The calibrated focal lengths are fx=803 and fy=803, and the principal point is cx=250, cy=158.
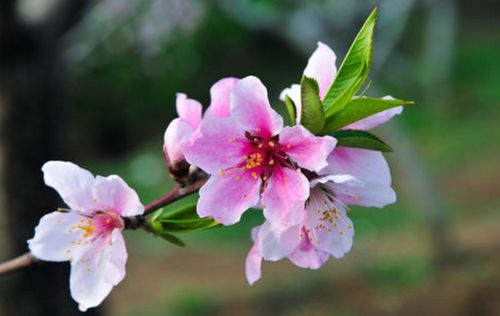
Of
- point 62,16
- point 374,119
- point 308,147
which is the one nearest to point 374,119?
point 374,119

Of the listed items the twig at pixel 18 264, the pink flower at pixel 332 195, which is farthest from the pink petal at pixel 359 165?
the twig at pixel 18 264

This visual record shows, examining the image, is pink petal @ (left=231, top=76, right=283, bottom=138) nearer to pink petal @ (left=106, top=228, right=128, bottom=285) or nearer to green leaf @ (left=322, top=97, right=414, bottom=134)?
green leaf @ (left=322, top=97, right=414, bottom=134)

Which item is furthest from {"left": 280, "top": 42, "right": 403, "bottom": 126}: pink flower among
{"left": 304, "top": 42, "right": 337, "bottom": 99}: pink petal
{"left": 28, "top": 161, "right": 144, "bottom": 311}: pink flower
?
{"left": 28, "top": 161, "right": 144, "bottom": 311}: pink flower

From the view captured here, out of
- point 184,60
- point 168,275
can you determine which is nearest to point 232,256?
point 168,275

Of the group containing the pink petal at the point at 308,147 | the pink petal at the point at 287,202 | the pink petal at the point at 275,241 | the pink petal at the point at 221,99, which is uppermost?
the pink petal at the point at 221,99

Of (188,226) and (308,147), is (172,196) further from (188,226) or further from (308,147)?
(308,147)

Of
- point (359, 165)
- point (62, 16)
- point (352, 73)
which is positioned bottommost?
point (62, 16)

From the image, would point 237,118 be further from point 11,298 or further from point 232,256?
point 232,256

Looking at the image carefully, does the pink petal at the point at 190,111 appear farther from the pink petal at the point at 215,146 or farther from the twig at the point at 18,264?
the twig at the point at 18,264
